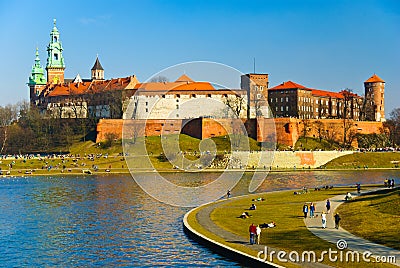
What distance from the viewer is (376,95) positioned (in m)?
123

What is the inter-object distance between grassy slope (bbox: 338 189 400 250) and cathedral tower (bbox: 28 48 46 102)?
3934 inches

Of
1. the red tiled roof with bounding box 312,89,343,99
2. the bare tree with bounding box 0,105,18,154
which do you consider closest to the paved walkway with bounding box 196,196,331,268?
the bare tree with bounding box 0,105,18,154

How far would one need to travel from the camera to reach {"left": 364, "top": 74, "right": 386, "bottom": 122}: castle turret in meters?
122

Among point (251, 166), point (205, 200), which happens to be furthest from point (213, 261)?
point (251, 166)

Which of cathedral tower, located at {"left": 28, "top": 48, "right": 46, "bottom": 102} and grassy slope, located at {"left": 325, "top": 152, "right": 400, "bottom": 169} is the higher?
cathedral tower, located at {"left": 28, "top": 48, "right": 46, "bottom": 102}

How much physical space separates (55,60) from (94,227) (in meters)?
99.2

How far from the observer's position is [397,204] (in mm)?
30703

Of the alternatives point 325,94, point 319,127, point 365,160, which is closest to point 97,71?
point 325,94

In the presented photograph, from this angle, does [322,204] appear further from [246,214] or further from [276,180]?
[276,180]

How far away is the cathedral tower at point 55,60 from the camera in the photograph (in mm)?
125062

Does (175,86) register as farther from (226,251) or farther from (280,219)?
(226,251)

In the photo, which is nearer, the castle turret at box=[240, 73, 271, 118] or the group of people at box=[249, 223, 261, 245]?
the group of people at box=[249, 223, 261, 245]

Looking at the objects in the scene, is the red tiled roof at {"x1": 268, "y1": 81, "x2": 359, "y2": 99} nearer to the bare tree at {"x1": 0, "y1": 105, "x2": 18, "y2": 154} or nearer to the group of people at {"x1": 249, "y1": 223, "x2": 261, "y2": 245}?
the bare tree at {"x1": 0, "y1": 105, "x2": 18, "y2": 154}

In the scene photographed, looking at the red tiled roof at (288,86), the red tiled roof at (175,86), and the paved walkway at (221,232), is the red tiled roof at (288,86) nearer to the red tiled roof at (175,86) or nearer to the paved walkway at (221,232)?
the red tiled roof at (175,86)
